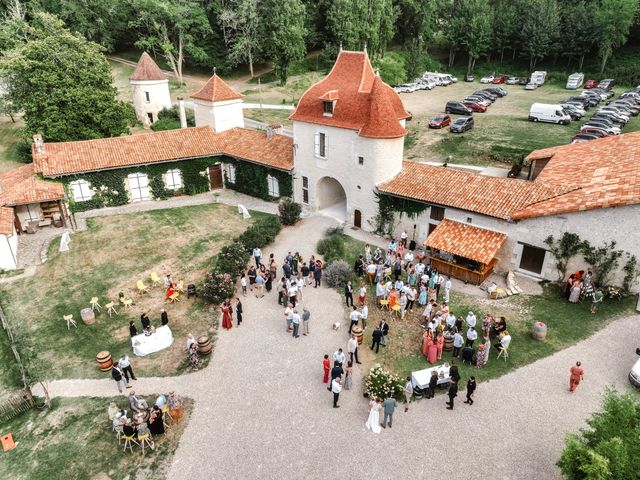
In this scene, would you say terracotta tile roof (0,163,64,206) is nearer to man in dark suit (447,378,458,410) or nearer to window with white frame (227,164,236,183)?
window with white frame (227,164,236,183)

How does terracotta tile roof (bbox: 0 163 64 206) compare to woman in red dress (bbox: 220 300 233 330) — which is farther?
terracotta tile roof (bbox: 0 163 64 206)

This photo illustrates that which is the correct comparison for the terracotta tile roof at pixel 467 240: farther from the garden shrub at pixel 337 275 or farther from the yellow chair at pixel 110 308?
the yellow chair at pixel 110 308

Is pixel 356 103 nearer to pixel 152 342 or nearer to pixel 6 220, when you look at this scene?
pixel 152 342

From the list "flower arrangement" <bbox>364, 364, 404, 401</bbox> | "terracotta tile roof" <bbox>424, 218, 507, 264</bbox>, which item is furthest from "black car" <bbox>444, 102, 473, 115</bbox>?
"flower arrangement" <bbox>364, 364, 404, 401</bbox>

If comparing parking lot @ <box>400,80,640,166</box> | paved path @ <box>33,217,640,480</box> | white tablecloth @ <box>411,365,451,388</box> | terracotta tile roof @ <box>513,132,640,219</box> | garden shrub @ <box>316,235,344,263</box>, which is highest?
terracotta tile roof @ <box>513,132,640,219</box>

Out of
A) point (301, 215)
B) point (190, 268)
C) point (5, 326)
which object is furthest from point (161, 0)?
point (5, 326)
